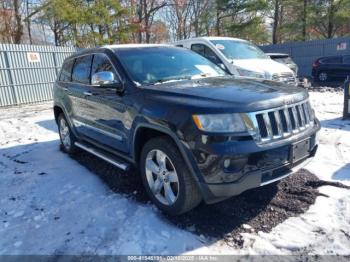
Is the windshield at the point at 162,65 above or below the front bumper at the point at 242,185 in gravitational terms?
above

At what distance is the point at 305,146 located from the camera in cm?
320

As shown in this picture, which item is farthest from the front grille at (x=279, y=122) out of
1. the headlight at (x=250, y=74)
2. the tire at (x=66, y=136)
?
the headlight at (x=250, y=74)

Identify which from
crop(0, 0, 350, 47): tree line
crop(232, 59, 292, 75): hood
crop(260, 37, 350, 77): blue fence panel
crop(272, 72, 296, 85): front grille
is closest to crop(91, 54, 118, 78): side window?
crop(232, 59, 292, 75): hood

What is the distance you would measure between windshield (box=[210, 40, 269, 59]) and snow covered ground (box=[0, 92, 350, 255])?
442 cm

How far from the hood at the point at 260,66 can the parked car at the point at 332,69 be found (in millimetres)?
8489

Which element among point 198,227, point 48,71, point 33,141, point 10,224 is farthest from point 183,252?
point 48,71

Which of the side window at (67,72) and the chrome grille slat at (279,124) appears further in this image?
the side window at (67,72)

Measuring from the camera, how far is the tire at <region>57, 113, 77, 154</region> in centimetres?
564

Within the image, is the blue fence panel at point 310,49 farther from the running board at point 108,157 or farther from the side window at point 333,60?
the running board at point 108,157

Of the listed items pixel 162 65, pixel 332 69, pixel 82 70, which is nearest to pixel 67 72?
pixel 82 70

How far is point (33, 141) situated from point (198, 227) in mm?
5229

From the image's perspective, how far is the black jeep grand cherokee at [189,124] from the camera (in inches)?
107

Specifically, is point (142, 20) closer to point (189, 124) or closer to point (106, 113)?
point (106, 113)

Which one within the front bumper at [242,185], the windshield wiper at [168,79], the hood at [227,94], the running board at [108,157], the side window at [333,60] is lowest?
the running board at [108,157]
